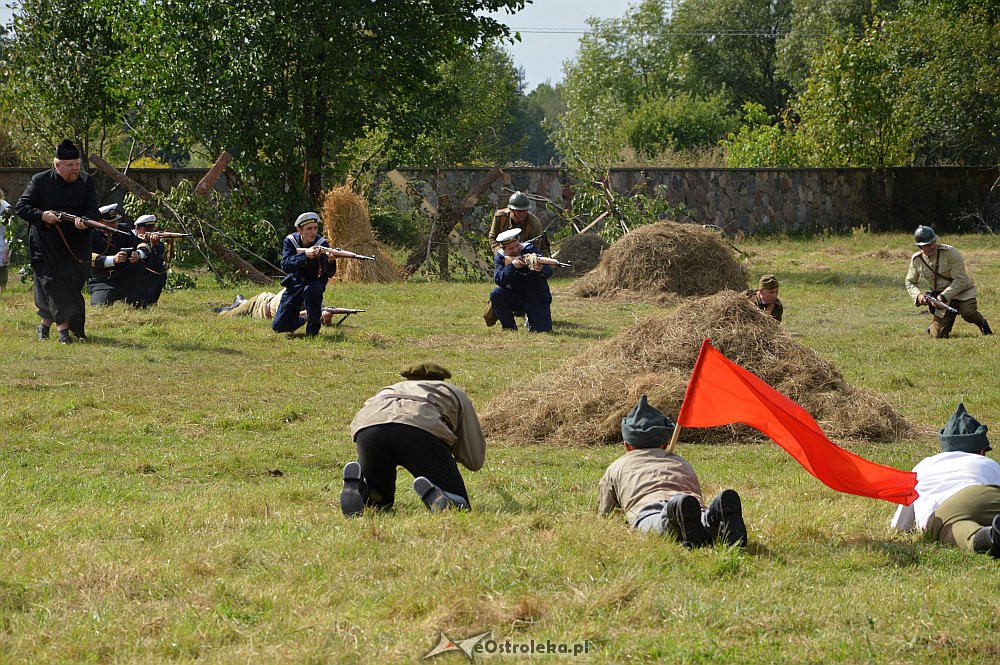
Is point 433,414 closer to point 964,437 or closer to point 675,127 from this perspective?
point 964,437

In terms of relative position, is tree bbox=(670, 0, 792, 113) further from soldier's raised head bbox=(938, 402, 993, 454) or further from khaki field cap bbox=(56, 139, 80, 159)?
soldier's raised head bbox=(938, 402, 993, 454)

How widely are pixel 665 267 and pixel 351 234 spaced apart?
597cm

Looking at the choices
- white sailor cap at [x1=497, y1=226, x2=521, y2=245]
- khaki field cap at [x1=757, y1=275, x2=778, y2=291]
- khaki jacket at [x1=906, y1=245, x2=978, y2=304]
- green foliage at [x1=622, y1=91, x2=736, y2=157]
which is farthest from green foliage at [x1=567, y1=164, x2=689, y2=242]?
green foliage at [x1=622, y1=91, x2=736, y2=157]

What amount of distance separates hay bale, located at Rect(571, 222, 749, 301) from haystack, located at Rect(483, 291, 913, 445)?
32.7 feet

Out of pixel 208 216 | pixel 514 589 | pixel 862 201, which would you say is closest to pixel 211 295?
pixel 208 216

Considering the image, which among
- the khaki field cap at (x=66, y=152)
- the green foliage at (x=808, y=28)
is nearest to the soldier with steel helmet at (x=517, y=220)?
the khaki field cap at (x=66, y=152)

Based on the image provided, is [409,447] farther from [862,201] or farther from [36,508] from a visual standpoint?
[862,201]

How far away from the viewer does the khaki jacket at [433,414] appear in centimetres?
676

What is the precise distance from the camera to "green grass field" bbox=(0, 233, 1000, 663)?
4.65 m

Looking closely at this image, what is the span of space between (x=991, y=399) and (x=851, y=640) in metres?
7.10

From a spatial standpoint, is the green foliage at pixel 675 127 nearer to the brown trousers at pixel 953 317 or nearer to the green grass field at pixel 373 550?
the brown trousers at pixel 953 317

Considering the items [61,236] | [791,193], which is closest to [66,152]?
[61,236]

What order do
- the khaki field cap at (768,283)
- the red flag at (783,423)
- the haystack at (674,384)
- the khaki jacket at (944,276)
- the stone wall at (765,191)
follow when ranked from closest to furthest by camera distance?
1. the red flag at (783,423)
2. the haystack at (674,384)
3. the khaki field cap at (768,283)
4. the khaki jacket at (944,276)
5. the stone wall at (765,191)

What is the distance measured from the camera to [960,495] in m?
6.14
